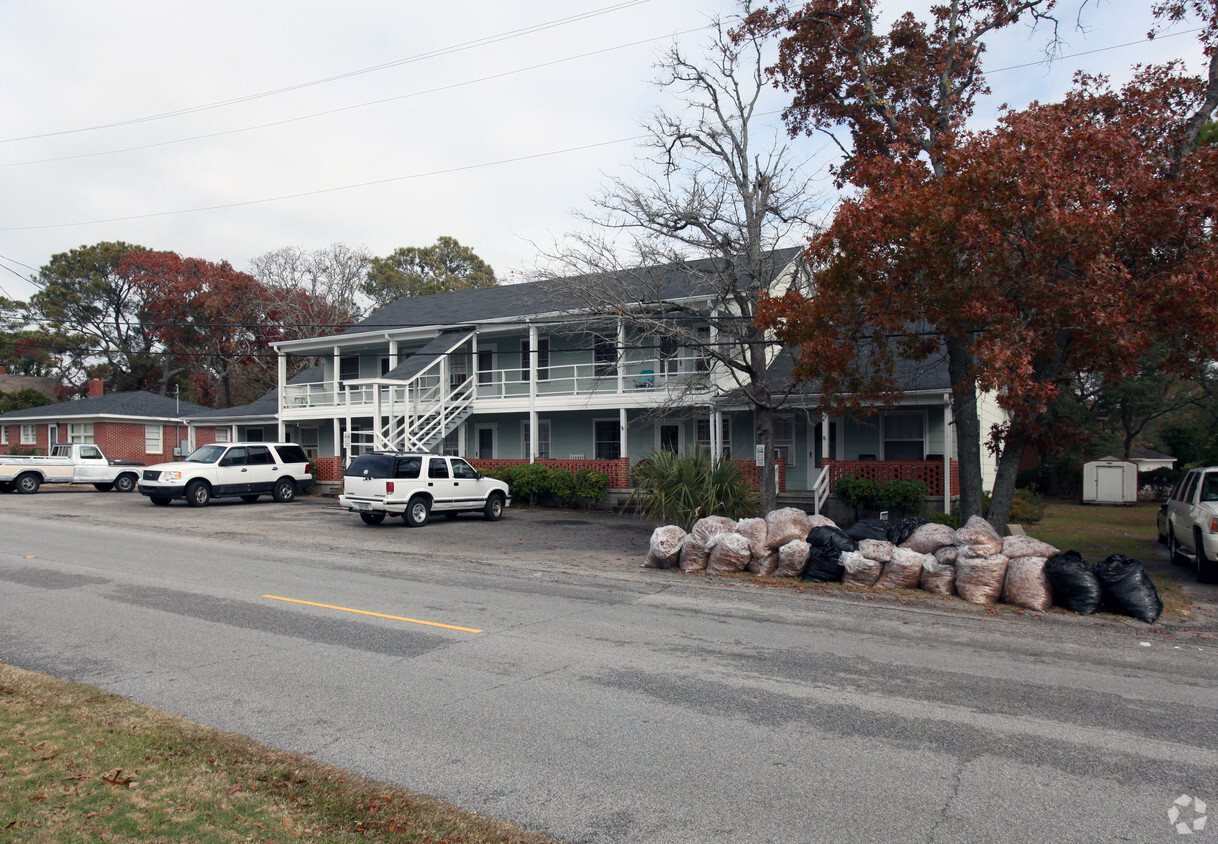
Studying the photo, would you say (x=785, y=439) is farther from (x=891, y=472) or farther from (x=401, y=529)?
(x=401, y=529)

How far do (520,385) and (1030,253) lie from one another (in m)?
20.6

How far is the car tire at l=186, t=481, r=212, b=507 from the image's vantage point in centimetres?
2533

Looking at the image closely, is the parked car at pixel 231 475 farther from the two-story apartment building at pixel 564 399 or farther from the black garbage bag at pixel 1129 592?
the black garbage bag at pixel 1129 592

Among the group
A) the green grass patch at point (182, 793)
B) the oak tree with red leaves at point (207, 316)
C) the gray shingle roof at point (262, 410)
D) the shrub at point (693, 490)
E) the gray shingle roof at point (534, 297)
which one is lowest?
the green grass patch at point (182, 793)

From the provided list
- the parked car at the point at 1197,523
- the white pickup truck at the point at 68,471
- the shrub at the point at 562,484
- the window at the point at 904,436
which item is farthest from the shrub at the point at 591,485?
the white pickup truck at the point at 68,471

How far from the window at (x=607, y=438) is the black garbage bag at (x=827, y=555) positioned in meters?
16.2

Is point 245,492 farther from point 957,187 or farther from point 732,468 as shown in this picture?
point 957,187

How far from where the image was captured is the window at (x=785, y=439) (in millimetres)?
25344

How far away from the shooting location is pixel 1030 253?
1202 cm

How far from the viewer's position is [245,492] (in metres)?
26.7

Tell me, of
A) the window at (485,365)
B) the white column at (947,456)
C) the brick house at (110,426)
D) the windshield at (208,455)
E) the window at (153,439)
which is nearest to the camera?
the white column at (947,456)

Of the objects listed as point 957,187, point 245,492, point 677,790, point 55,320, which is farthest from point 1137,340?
point 55,320

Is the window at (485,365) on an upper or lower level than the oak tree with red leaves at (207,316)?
lower

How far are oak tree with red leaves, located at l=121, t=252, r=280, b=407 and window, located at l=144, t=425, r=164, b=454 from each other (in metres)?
10.2
